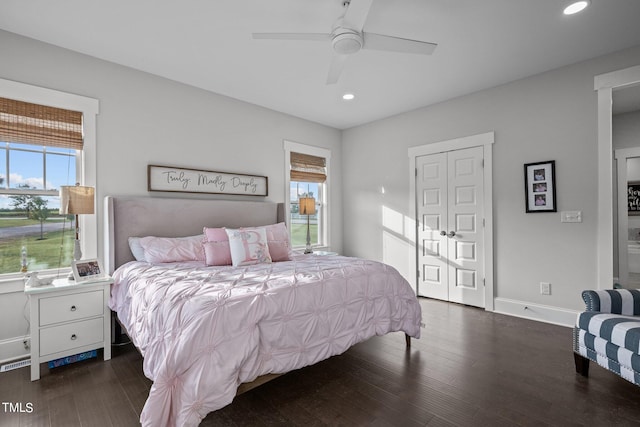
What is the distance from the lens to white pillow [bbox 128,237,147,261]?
2916mm

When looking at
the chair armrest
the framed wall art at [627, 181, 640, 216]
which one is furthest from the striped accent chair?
the framed wall art at [627, 181, 640, 216]

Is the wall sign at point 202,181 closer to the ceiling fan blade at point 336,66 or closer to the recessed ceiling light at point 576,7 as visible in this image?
the ceiling fan blade at point 336,66

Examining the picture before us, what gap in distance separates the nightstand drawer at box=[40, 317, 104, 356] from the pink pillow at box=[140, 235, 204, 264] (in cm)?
64

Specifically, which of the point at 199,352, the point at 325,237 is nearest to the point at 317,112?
the point at 325,237

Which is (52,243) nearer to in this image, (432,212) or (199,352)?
(199,352)

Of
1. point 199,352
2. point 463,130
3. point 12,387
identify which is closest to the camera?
point 199,352

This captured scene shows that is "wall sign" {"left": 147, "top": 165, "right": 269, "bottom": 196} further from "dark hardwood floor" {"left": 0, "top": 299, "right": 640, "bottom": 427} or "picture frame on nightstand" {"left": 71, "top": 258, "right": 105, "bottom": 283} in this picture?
"dark hardwood floor" {"left": 0, "top": 299, "right": 640, "bottom": 427}

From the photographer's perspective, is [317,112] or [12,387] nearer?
[12,387]

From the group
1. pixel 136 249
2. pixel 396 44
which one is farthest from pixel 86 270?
pixel 396 44

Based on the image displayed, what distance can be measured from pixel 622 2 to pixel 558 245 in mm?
2203

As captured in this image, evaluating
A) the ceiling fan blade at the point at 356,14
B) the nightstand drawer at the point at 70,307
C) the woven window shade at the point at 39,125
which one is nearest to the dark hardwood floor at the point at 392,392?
the nightstand drawer at the point at 70,307

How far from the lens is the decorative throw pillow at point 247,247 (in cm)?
283

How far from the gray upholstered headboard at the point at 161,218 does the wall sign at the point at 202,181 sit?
0.54 feet

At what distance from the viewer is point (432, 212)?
14.3 feet
